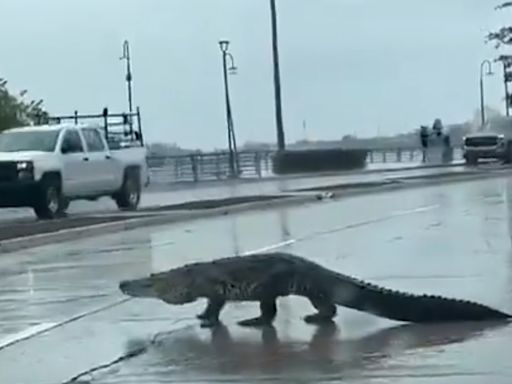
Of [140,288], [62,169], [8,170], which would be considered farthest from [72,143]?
[140,288]

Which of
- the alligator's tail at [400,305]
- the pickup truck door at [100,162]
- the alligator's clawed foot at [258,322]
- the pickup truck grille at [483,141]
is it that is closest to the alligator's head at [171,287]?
the alligator's clawed foot at [258,322]

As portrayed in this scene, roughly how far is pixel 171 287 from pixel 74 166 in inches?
777

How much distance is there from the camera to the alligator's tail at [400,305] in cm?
1178

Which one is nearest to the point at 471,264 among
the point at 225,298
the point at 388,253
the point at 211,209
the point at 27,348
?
the point at 388,253

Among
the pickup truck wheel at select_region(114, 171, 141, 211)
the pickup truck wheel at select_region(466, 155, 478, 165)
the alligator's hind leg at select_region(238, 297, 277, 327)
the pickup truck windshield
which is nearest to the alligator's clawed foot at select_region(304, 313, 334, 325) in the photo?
the alligator's hind leg at select_region(238, 297, 277, 327)

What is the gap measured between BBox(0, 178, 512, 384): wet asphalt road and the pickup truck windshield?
6.30 meters

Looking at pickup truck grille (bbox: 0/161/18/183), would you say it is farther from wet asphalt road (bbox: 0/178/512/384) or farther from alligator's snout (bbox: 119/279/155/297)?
alligator's snout (bbox: 119/279/155/297)

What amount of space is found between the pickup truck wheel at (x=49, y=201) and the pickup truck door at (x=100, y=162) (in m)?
1.71

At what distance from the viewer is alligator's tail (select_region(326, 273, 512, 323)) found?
1178cm

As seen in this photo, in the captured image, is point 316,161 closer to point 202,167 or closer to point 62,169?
point 202,167

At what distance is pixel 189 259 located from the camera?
1903cm

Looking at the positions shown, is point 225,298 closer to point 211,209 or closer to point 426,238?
point 426,238

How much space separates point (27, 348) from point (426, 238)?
34.2 ft

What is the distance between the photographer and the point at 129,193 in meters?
34.3
